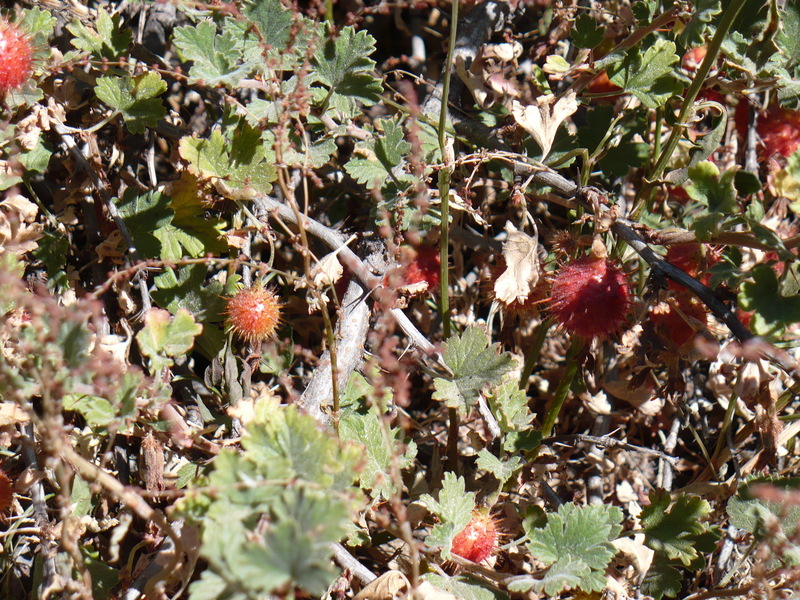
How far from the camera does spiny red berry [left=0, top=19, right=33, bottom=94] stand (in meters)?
1.68

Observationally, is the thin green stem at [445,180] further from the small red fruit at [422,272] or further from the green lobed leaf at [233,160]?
the green lobed leaf at [233,160]

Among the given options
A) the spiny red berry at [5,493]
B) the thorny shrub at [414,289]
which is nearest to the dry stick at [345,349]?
the thorny shrub at [414,289]

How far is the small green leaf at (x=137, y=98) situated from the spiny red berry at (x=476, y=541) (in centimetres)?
129

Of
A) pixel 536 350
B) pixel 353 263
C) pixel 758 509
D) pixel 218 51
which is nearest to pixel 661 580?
pixel 758 509

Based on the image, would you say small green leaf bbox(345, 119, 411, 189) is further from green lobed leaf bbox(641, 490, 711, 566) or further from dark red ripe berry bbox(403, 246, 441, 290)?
green lobed leaf bbox(641, 490, 711, 566)

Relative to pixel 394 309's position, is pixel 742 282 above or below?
above

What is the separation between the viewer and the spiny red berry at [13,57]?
1.68 meters

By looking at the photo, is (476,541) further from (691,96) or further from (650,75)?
(650,75)

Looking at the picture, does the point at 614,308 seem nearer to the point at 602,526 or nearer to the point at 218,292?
the point at 602,526

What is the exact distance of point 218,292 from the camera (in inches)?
73.4

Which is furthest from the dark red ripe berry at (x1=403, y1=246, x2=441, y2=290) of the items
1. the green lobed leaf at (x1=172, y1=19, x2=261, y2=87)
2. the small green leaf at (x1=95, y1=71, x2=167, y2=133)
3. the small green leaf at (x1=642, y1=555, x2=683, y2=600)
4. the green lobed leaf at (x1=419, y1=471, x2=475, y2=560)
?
the small green leaf at (x1=642, y1=555, x2=683, y2=600)

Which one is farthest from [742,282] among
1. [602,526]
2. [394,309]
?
[394,309]

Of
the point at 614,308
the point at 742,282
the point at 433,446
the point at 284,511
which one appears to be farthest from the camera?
the point at 433,446

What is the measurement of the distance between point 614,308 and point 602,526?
1.60 ft
